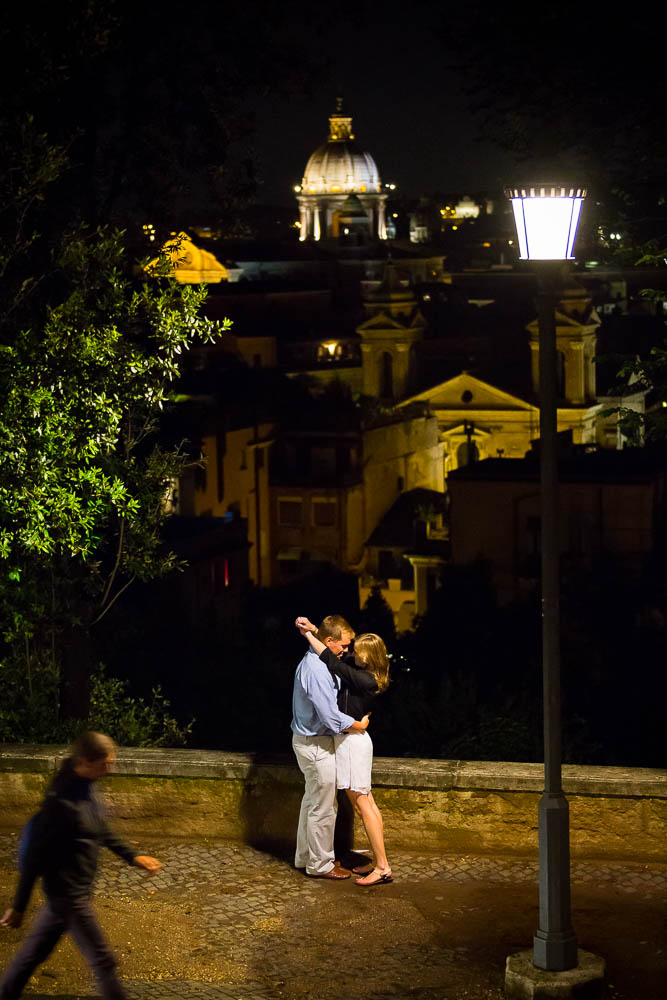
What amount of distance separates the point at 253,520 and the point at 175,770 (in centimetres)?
5587

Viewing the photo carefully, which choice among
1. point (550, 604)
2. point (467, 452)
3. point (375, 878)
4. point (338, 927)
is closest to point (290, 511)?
point (467, 452)

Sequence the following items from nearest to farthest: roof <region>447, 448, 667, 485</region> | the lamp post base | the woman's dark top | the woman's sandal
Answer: the lamp post base
the woman's dark top
the woman's sandal
roof <region>447, 448, 667, 485</region>

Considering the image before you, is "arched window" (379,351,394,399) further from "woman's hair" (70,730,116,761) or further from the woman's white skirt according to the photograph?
"woman's hair" (70,730,116,761)

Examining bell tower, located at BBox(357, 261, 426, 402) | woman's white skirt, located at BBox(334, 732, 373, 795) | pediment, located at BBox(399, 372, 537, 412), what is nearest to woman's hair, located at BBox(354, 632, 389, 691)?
woman's white skirt, located at BBox(334, 732, 373, 795)

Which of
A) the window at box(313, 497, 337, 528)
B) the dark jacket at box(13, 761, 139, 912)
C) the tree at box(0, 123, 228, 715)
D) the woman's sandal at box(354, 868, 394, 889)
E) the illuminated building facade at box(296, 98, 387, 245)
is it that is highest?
the illuminated building facade at box(296, 98, 387, 245)

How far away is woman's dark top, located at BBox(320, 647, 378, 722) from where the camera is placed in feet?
A: 28.1

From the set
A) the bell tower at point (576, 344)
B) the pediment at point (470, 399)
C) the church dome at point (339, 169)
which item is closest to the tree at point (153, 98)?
the bell tower at point (576, 344)

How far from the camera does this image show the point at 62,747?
9953 mm

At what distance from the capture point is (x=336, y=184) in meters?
153

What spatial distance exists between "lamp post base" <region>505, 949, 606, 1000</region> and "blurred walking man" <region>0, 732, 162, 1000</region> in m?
1.91

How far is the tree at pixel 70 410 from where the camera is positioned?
10.8 metres

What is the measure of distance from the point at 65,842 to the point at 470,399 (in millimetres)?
72428

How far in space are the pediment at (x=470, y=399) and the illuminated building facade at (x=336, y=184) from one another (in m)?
70.7

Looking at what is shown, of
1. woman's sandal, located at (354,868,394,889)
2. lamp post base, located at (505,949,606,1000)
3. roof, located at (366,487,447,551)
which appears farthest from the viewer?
roof, located at (366,487,447,551)
